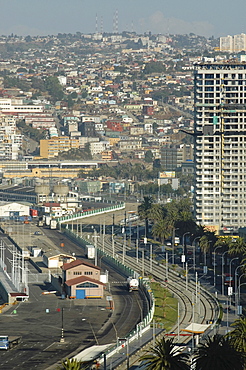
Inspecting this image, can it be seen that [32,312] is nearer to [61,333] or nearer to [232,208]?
[61,333]

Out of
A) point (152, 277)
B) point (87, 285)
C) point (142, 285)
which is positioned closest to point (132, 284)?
point (142, 285)

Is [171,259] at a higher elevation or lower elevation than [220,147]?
lower

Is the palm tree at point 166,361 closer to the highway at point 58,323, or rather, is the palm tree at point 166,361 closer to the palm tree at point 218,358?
the palm tree at point 218,358

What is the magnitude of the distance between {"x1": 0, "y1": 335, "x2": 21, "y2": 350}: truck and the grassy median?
42.2 feet

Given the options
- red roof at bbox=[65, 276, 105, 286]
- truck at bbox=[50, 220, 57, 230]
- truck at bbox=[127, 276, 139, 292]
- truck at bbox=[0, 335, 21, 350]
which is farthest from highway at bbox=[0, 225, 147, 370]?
truck at bbox=[50, 220, 57, 230]

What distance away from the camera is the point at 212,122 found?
16300 centimetres

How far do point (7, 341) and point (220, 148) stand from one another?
7577cm

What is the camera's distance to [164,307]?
10900 cm

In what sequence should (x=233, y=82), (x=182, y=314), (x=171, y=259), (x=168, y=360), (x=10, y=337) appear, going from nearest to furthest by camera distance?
(x=168, y=360), (x=10, y=337), (x=182, y=314), (x=171, y=259), (x=233, y=82)

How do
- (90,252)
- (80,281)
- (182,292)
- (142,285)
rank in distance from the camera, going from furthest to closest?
(90,252) → (142,285) → (182,292) → (80,281)

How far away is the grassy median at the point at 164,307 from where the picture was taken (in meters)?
102

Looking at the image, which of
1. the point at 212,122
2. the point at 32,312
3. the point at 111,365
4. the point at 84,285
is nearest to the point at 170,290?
the point at 84,285

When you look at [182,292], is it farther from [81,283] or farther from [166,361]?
[166,361]

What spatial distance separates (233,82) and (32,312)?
63.5m
